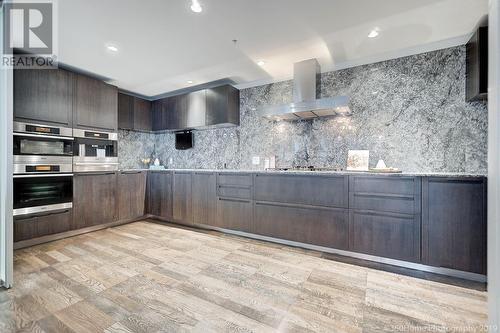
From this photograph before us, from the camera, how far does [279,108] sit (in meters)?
3.11

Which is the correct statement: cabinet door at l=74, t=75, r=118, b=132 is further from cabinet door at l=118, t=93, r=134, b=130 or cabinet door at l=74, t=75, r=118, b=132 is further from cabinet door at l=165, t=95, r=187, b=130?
cabinet door at l=165, t=95, r=187, b=130

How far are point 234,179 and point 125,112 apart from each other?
2.74 metres

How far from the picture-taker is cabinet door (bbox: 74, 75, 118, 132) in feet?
11.0

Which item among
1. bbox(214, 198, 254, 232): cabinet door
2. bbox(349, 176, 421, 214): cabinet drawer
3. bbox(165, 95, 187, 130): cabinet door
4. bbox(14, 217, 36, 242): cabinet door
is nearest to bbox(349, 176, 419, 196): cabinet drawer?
bbox(349, 176, 421, 214): cabinet drawer

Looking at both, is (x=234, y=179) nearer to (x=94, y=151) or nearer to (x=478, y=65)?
(x=94, y=151)

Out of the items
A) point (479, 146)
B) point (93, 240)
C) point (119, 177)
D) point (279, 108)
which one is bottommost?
point (93, 240)

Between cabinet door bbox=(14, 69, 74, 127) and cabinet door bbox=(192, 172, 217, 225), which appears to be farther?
cabinet door bbox=(192, 172, 217, 225)

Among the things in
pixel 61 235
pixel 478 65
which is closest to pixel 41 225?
pixel 61 235

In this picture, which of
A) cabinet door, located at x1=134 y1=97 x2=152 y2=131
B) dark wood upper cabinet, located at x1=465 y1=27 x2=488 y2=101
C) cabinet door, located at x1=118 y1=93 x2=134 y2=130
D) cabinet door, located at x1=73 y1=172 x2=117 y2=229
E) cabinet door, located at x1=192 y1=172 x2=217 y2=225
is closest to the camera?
dark wood upper cabinet, located at x1=465 y1=27 x2=488 y2=101

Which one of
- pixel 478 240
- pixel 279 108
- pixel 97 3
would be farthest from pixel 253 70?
pixel 478 240

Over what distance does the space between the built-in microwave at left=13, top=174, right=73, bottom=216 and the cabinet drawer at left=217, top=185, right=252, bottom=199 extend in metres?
2.21

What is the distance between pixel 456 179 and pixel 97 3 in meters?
3.67

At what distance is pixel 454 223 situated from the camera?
2049mm

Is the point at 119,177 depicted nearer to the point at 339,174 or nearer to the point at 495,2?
the point at 339,174
